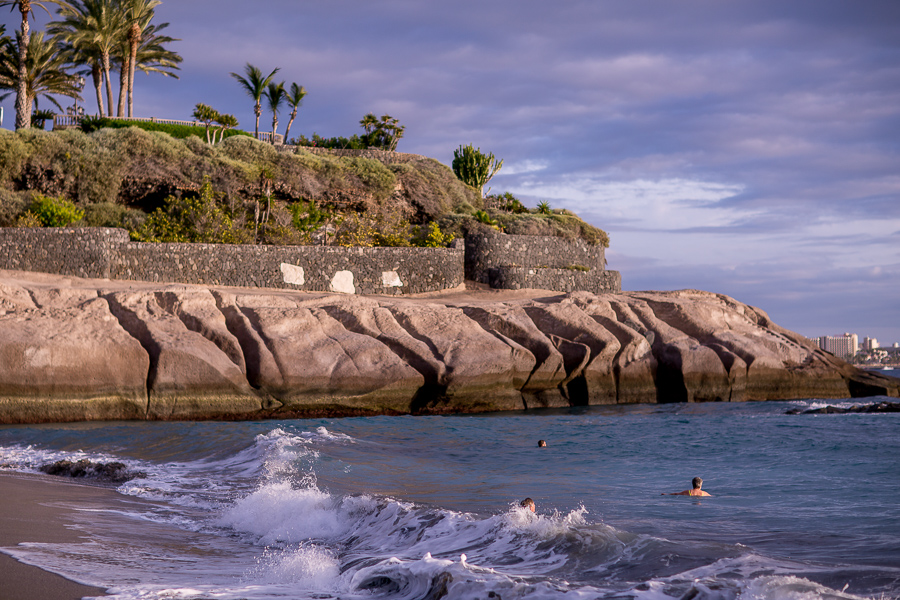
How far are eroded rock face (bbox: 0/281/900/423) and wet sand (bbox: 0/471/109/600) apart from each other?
695 centimetres

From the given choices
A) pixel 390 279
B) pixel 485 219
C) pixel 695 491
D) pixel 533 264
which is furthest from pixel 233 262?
pixel 695 491

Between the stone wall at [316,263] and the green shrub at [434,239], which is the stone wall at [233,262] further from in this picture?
the green shrub at [434,239]

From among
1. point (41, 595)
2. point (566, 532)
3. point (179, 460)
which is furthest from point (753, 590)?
point (179, 460)

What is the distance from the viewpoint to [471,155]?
4719 cm

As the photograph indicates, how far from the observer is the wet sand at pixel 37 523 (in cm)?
480

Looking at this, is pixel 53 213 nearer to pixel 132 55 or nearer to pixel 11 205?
pixel 11 205

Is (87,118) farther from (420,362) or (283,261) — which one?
(420,362)

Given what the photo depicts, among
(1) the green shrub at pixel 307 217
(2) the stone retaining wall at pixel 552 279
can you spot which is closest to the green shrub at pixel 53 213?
(1) the green shrub at pixel 307 217

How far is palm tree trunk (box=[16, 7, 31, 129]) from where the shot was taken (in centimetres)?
3659

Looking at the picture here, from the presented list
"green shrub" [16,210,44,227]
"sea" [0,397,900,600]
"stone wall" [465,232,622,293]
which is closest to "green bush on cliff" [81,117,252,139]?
"green shrub" [16,210,44,227]

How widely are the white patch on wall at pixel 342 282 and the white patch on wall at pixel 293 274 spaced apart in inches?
45.9

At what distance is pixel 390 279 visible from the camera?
29156 mm

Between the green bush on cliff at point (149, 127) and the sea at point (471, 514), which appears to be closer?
the sea at point (471, 514)

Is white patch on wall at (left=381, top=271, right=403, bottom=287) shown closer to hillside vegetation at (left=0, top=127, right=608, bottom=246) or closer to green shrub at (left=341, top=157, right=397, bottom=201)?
hillside vegetation at (left=0, top=127, right=608, bottom=246)
